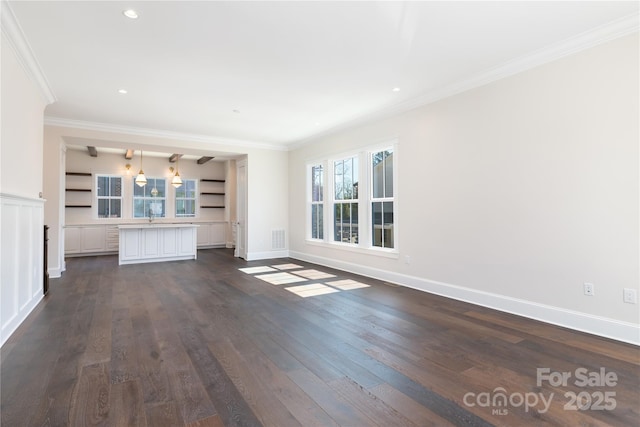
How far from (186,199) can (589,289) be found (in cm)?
1017

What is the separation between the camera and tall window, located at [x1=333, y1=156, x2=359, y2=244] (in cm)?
605

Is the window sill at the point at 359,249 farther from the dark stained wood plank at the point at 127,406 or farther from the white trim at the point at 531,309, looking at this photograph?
the dark stained wood plank at the point at 127,406

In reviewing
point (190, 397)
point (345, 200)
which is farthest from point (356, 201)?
point (190, 397)

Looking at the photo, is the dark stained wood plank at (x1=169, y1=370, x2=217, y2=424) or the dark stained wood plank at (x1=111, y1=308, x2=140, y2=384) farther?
the dark stained wood plank at (x1=111, y1=308, x2=140, y2=384)

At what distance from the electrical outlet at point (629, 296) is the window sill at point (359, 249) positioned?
8.55 feet

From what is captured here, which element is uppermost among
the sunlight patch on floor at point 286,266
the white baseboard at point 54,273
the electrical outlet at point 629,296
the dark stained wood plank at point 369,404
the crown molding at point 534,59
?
the crown molding at point 534,59

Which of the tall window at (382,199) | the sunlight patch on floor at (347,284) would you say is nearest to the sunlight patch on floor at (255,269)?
the sunlight patch on floor at (347,284)

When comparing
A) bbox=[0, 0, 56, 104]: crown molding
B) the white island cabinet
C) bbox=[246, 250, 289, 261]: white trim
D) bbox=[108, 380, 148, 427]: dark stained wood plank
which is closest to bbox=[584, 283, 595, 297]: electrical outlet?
bbox=[108, 380, 148, 427]: dark stained wood plank

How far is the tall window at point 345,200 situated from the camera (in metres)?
6.05

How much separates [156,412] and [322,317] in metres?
1.90

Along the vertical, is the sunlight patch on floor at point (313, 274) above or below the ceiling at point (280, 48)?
below

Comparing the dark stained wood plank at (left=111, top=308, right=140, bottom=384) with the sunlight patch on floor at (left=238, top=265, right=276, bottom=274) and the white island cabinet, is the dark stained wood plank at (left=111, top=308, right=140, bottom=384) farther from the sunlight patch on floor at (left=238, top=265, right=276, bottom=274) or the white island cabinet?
the white island cabinet

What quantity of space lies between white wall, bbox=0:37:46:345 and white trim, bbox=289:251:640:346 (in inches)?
177

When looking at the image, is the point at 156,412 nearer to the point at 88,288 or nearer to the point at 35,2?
the point at 35,2
